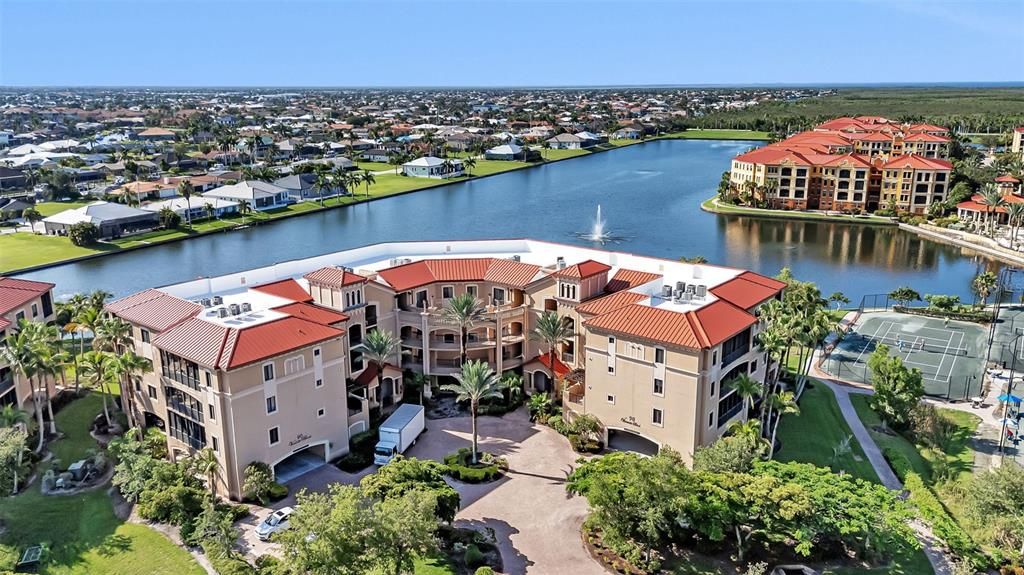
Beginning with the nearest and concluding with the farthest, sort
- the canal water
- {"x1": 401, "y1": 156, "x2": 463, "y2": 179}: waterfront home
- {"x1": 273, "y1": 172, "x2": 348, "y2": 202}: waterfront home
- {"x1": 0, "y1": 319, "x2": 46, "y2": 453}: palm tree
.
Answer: {"x1": 0, "y1": 319, "x2": 46, "y2": 453}: palm tree → the canal water → {"x1": 273, "y1": 172, "x2": 348, "y2": 202}: waterfront home → {"x1": 401, "y1": 156, "x2": 463, "y2": 179}: waterfront home

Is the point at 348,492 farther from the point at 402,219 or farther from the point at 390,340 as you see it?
the point at 402,219

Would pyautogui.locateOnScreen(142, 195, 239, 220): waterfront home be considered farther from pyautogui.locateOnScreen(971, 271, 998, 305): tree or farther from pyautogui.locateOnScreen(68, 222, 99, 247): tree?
pyautogui.locateOnScreen(971, 271, 998, 305): tree

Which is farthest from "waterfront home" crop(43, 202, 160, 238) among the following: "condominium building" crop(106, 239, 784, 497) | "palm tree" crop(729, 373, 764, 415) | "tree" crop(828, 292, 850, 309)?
"palm tree" crop(729, 373, 764, 415)

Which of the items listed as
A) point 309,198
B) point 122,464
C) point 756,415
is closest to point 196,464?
point 122,464

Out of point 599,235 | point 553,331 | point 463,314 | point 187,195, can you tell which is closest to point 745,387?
point 553,331

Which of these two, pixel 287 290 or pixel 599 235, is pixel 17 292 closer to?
pixel 287 290

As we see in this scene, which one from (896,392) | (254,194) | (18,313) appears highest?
(18,313)
